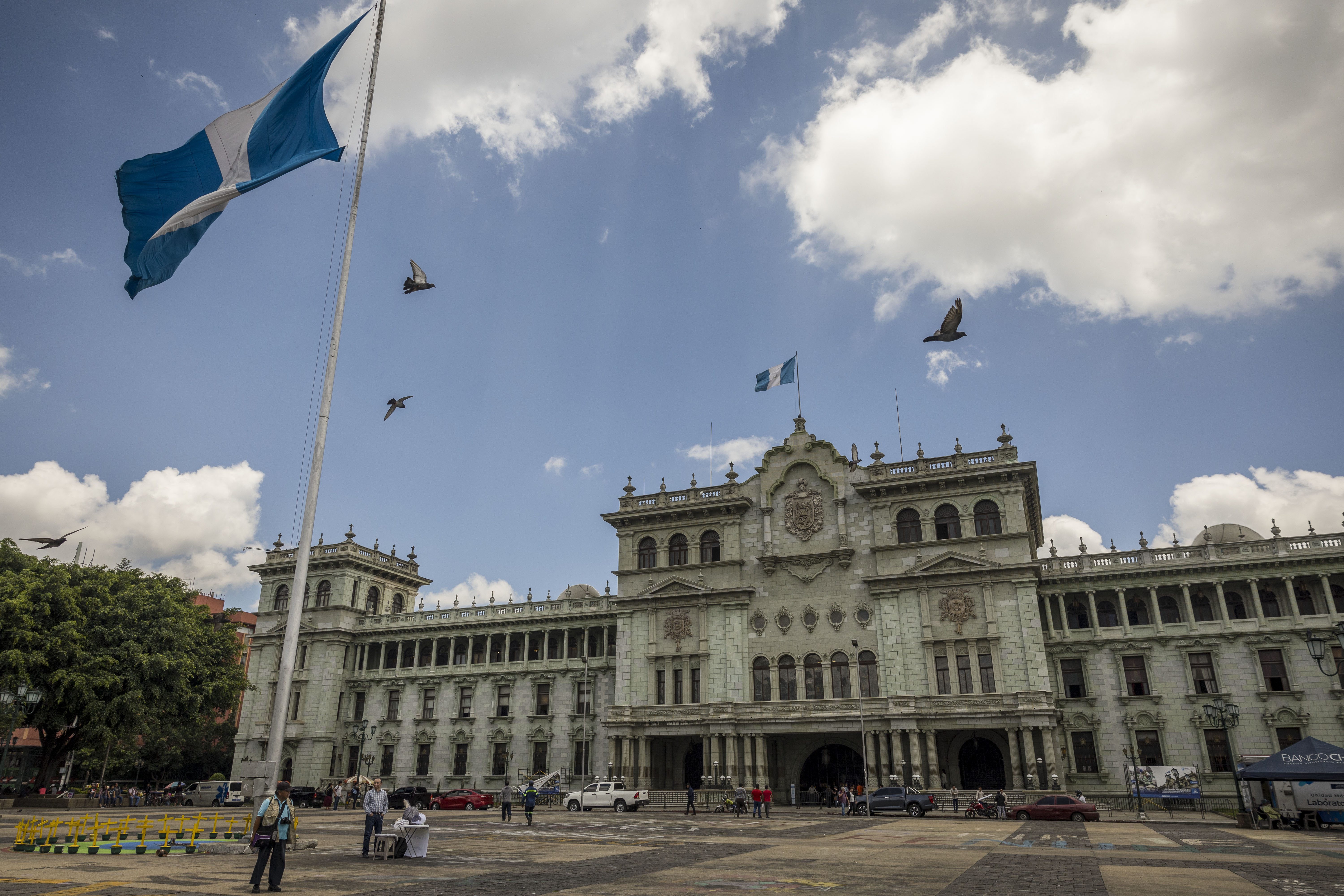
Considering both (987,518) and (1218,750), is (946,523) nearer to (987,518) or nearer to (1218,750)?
(987,518)

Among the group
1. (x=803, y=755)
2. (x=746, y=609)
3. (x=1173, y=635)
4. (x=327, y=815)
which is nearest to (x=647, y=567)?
(x=746, y=609)

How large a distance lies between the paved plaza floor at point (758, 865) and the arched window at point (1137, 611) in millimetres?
22076

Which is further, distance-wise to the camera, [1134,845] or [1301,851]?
[1134,845]

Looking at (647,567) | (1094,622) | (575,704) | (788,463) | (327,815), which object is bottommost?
(327,815)

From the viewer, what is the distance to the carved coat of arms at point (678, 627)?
5609 cm

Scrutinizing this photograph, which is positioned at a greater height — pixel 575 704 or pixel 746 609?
pixel 746 609

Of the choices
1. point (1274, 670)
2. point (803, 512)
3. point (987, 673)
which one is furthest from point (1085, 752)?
point (803, 512)

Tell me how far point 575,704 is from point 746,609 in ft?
52.3

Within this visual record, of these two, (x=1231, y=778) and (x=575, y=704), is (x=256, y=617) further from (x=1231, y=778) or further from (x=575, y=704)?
(x=1231, y=778)

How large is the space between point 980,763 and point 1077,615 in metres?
11.4

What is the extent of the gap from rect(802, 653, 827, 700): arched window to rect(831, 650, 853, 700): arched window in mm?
611

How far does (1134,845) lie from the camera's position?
954 inches

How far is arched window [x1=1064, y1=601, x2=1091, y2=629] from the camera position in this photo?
52938 mm

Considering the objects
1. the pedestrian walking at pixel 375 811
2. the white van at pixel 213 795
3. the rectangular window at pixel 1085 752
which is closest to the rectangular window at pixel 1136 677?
the rectangular window at pixel 1085 752
